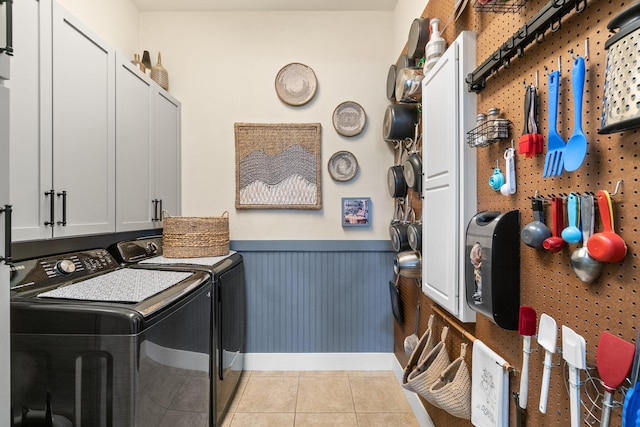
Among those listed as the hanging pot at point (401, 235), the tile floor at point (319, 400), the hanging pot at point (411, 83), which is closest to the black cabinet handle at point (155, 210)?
the tile floor at point (319, 400)

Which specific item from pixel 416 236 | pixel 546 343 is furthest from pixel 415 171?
pixel 546 343

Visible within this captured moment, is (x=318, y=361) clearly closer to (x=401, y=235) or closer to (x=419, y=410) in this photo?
(x=419, y=410)

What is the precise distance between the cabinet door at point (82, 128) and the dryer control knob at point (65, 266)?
0.15 meters

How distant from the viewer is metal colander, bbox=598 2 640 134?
1.95ft

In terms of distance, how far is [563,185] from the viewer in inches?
34.6

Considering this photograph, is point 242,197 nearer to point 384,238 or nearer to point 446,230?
point 384,238

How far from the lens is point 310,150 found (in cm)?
266

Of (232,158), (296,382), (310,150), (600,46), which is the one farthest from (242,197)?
(600,46)

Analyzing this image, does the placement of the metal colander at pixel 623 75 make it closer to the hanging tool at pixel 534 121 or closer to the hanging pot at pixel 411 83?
the hanging tool at pixel 534 121

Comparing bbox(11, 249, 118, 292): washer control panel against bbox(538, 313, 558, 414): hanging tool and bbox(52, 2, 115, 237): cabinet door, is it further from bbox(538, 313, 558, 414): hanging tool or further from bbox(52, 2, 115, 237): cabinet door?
bbox(538, 313, 558, 414): hanging tool

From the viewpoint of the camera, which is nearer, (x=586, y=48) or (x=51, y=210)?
(x=586, y=48)

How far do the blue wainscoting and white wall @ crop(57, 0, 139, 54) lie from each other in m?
1.67

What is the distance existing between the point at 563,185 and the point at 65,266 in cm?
196

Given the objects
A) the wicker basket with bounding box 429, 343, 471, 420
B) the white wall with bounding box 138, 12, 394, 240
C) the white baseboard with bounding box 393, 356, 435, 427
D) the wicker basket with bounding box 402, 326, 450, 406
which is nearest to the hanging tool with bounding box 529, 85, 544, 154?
the wicker basket with bounding box 429, 343, 471, 420
